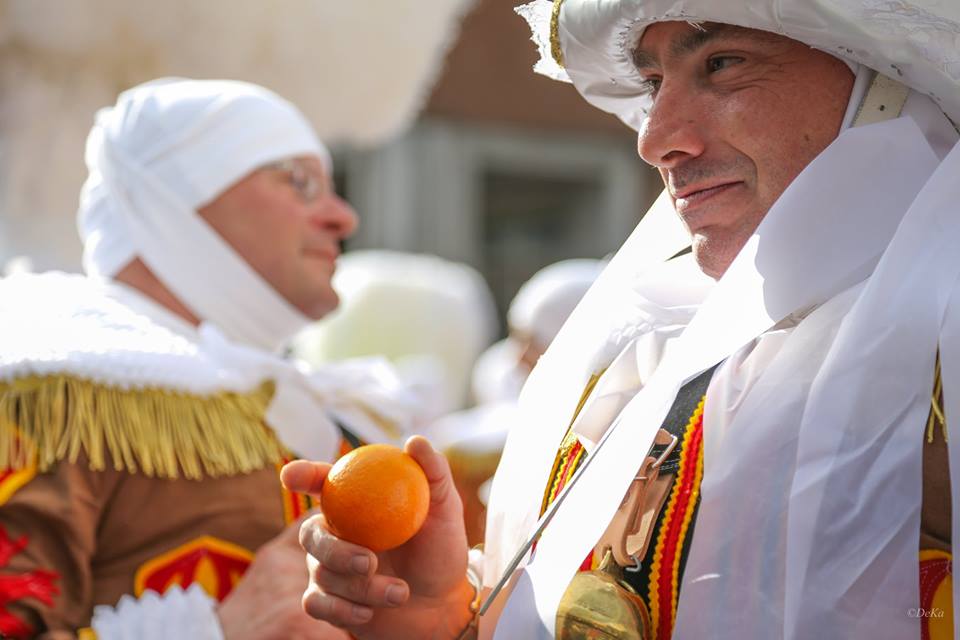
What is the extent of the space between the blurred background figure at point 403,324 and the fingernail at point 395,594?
3.79 m

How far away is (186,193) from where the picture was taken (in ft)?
8.95

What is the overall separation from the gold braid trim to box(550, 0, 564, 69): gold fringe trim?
1.09 metres

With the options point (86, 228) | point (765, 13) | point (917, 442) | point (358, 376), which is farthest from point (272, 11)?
point (917, 442)

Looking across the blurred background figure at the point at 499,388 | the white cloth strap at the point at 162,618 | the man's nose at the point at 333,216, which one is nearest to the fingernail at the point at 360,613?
the white cloth strap at the point at 162,618

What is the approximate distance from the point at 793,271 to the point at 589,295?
447 millimetres

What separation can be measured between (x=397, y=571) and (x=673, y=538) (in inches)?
17.0

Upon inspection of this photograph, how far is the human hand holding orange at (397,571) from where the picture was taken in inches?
57.9

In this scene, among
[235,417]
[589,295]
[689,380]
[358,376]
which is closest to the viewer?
[689,380]

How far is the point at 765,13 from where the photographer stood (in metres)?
1.41

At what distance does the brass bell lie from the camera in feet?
4.37

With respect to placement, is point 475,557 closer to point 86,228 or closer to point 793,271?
point 793,271

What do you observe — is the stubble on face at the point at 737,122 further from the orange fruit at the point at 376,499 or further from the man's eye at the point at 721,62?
the orange fruit at the point at 376,499

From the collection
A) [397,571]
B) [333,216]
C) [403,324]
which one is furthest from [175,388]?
[403,324]

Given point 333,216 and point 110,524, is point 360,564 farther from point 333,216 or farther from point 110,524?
point 333,216
